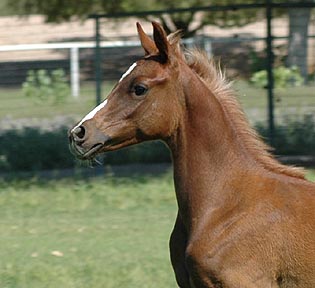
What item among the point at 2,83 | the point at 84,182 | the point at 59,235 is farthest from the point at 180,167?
the point at 2,83

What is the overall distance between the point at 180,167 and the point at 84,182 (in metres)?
7.34

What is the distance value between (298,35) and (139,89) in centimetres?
846

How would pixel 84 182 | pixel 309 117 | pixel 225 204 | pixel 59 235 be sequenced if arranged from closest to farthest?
1. pixel 225 204
2. pixel 59 235
3. pixel 84 182
4. pixel 309 117

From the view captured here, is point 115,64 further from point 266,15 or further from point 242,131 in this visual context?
point 242,131

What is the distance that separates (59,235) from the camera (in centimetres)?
994

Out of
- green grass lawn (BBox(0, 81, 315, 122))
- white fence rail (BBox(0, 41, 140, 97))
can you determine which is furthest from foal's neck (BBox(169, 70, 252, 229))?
white fence rail (BBox(0, 41, 140, 97))

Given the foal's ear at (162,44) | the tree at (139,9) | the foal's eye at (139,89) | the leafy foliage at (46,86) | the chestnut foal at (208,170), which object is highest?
the foal's ear at (162,44)

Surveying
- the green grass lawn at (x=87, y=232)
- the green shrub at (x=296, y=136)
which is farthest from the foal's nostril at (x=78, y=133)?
the green shrub at (x=296, y=136)

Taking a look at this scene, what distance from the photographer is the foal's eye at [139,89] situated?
5.48 m

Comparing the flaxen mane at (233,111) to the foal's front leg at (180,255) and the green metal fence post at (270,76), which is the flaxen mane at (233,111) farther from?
the green metal fence post at (270,76)

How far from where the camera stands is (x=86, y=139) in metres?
5.48

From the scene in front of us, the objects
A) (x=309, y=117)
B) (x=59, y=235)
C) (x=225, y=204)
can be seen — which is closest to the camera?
(x=225, y=204)

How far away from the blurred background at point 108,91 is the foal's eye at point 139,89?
5.16 m

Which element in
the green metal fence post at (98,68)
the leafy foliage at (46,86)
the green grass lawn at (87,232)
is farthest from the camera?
the leafy foliage at (46,86)
